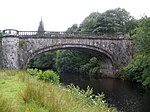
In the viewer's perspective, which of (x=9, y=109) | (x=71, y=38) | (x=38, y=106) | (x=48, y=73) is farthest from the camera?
(x=71, y=38)

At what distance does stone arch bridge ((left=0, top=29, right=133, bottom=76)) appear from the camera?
1443 inches

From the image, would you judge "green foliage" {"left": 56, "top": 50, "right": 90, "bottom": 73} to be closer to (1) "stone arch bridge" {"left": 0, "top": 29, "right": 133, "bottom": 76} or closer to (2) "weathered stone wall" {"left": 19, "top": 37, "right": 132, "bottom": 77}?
(1) "stone arch bridge" {"left": 0, "top": 29, "right": 133, "bottom": 76}

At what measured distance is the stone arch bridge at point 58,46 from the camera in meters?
36.7

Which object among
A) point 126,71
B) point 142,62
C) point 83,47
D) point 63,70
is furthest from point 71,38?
point 63,70

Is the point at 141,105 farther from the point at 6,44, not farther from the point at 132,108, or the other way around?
the point at 6,44

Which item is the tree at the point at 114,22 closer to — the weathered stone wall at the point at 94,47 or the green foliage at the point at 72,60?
the green foliage at the point at 72,60

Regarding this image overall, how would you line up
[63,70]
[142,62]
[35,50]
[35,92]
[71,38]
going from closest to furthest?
1. [35,92]
2. [142,62]
3. [35,50]
4. [71,38]
5. [63,70]

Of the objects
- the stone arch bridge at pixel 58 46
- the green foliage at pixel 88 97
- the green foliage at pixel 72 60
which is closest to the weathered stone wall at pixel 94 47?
the stone arch bridge at pixel 58 46

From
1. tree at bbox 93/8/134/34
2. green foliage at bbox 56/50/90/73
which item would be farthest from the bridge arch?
green foliage at bbox 56/50/90/73

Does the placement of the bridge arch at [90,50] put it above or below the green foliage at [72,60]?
above

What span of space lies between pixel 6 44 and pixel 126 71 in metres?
17.2

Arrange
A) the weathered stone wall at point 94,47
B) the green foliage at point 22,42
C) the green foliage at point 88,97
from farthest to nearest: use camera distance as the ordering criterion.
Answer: the weathered stone wall at point 94,47, the green foliage at point 22,42, the green foliage at point 88,97

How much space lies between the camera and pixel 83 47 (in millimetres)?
43219

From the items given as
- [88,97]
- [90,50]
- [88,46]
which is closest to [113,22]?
[90,50]
